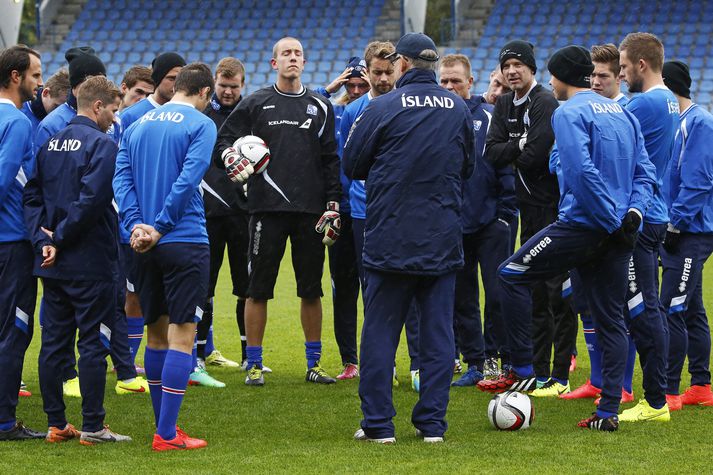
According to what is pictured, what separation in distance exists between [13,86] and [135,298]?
2.30 m

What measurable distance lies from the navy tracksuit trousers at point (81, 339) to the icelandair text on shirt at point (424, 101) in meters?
1.94

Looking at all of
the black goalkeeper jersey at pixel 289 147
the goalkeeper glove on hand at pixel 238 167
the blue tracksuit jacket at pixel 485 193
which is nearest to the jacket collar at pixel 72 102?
the goalkeeper glove on hand at pixel 238 167

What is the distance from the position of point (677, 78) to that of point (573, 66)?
1.40 meters

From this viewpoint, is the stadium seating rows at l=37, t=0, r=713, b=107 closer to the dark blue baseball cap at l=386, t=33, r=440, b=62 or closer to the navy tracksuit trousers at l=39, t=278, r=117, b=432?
the dark blue baseball cap at l=386, t=33, r=440, b=62

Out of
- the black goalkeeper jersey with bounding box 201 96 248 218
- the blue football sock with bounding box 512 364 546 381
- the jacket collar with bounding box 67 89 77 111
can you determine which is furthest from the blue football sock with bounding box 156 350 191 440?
the black goalkeeper jersey with bounding box 201 96 248 218

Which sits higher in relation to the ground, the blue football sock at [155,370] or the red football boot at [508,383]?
the blue football sock at [155,370]

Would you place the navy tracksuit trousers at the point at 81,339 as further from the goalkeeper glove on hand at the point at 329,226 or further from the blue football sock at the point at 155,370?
the goalkeeper glove on hand at the point at 329,226

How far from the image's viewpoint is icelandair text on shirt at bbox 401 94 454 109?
5734 mm

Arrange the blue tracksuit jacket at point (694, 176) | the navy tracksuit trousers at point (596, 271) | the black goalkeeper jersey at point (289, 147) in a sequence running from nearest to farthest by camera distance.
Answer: the navy tracksuit trousers at point (596, 271)
the blue tracksuit jacket at point (694, 176)
the black goalkeeper jersey at point (289, 147)

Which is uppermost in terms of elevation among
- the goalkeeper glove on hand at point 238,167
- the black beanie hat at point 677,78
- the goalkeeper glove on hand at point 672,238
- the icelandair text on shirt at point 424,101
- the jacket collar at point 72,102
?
the black beanie hat at point 677,78

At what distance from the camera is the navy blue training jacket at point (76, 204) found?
568 centimetres

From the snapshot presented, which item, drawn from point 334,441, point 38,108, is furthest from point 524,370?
point 38,108

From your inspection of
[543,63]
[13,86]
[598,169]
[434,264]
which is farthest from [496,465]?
[543,63]

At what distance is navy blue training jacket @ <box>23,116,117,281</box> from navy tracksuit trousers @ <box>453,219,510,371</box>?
2.88 metres
